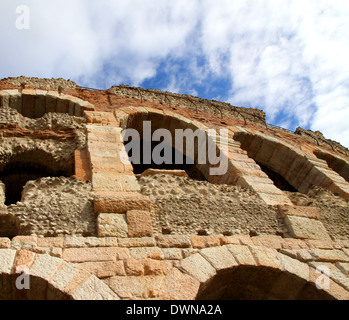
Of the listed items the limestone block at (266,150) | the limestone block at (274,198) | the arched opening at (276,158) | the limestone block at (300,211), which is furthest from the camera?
the limestone block at (266,150)

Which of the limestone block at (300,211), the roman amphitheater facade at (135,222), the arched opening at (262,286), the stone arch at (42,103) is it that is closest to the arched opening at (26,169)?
the roman amphitheater facade at (135,222)

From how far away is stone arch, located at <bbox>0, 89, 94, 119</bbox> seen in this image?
7.66m

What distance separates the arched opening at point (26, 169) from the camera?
5965 mm

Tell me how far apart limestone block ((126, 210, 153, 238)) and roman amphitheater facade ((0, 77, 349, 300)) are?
0.5 inches

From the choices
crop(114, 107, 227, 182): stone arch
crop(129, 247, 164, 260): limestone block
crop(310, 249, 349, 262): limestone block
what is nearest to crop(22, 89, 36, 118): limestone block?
crop(114, 107, 227, 182): stone arch

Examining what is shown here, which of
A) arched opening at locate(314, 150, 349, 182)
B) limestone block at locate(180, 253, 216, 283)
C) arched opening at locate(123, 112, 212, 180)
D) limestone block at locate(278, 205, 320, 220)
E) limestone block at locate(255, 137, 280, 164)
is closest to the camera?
limestone block at locate(180, 253, 216, 283)

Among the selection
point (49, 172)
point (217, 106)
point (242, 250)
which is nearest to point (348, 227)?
point (242, 250)

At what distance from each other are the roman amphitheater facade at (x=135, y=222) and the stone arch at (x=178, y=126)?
6cm

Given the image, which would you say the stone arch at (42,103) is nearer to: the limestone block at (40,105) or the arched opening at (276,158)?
the limestone block at (40,105)

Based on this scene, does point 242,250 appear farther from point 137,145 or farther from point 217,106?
point 217,106

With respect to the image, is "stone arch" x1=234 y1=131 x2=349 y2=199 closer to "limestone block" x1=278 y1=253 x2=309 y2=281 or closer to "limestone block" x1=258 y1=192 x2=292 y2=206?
"limestone block" x1=258 y1=192 x2=292 y2=206

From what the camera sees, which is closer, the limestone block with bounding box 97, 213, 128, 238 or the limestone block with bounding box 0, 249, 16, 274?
the limestone block with bounding box 0, 249, 16, 274

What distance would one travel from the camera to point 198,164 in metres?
8.13

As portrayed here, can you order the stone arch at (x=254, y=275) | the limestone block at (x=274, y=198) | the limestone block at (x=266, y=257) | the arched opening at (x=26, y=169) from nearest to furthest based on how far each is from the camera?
the stone arch at (x=254, y=275) < the limestone block at (x=266, y=257) < the limestone block at (x=274, y=198) < the arched opening at (x=26, y=169)
